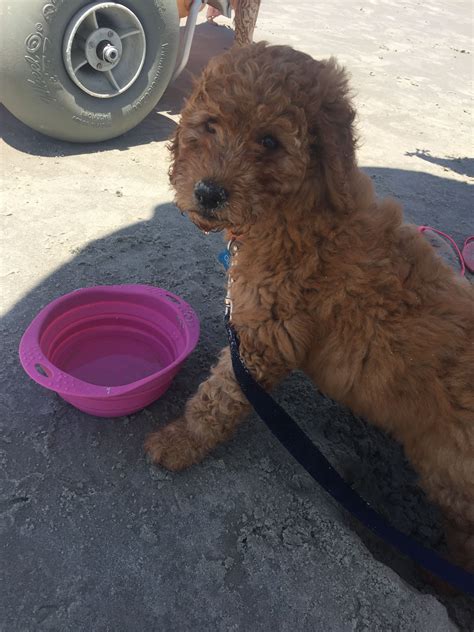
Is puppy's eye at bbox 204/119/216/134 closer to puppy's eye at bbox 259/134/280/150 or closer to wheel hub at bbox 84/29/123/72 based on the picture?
puppy's eye at bbox 259/134/280/150

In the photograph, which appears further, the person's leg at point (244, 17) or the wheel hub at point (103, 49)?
the person's leg at point (244, 17)

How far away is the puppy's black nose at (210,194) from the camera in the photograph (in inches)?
76.3

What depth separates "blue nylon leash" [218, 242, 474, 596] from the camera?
180cm

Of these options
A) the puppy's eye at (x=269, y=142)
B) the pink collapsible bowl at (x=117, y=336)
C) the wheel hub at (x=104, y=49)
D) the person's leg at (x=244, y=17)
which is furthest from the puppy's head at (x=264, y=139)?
the person's leg at (x=244, y=17)

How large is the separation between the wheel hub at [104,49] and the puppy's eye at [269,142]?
3.50 m

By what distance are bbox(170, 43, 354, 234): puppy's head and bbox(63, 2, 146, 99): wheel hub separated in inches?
128

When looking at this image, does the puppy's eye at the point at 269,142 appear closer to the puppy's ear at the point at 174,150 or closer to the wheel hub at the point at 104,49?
the puppy's ear at the point at 174,150

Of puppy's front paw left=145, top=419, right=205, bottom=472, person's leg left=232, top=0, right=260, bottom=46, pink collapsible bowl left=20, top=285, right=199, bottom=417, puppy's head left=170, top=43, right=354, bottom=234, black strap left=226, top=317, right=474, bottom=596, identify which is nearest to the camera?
black strap left=226, top=317, right=474, bottom=596

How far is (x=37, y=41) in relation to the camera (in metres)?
4.45

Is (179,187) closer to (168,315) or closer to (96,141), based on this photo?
(168,315)

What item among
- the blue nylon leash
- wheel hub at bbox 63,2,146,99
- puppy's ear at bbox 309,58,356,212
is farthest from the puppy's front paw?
wheel hub at bbox 63,2,146,99

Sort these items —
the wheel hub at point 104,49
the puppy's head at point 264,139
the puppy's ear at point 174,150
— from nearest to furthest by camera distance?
the puppy's head at point 264,139 → the puppy's ear at point 174,150 → the wheel hub at point 104,49

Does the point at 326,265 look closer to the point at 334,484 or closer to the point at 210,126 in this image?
the point at 210,126

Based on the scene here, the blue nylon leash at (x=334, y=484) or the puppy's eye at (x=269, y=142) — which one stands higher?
the puppy's eye at (x=269, y=142)
